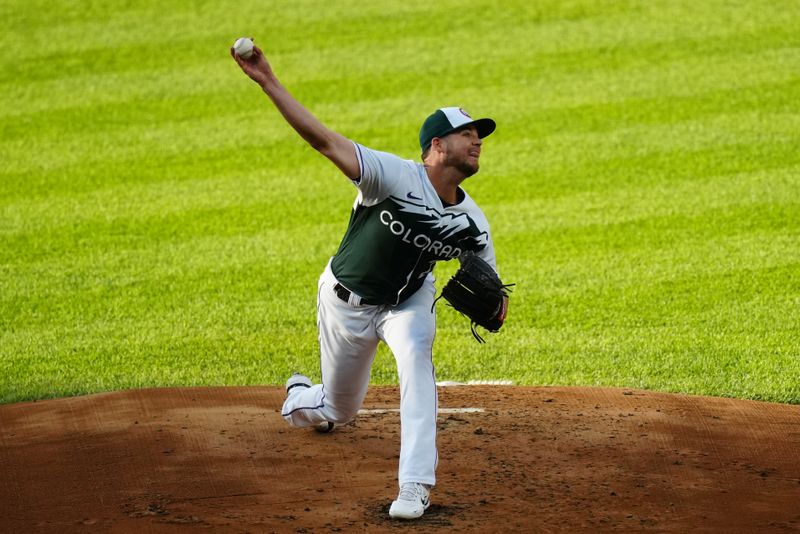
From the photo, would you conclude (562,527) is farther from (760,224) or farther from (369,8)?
(369,8)

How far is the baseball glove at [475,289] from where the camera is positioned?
17.5ft

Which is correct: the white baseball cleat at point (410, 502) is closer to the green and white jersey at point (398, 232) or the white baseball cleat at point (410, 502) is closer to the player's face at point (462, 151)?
the green and white jersey at point (398, 232)

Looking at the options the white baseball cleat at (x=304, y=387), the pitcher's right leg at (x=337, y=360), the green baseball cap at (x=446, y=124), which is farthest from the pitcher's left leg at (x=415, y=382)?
the white baseball cleat at (x=304, y=387)

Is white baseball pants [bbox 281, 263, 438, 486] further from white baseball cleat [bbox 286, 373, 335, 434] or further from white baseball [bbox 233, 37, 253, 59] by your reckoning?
white baseball [bbox 233, 37, 253, 59]

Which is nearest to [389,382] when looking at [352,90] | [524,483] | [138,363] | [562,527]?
[138,363]

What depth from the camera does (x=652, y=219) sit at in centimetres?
981

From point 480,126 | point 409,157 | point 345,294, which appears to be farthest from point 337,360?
point 409,157

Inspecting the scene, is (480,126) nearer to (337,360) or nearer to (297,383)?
(337,360)

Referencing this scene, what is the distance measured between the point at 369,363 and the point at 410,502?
0.95m

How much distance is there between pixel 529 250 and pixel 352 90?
385cm

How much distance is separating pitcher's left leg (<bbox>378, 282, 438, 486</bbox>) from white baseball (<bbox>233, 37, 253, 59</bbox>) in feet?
4.45

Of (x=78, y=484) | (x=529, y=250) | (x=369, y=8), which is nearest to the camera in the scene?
(x=78, y=484)

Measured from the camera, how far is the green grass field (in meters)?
7.84

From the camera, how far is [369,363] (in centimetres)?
559
